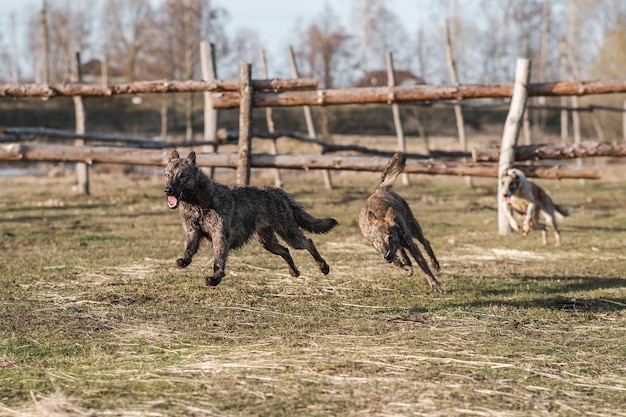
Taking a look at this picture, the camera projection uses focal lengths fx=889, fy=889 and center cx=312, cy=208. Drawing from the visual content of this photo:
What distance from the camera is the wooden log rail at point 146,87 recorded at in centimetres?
1378

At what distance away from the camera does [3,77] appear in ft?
265

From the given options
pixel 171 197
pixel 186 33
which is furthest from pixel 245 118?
pixel 186 33

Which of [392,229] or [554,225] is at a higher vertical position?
[392,229]

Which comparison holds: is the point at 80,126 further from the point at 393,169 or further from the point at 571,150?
the point at 393,169

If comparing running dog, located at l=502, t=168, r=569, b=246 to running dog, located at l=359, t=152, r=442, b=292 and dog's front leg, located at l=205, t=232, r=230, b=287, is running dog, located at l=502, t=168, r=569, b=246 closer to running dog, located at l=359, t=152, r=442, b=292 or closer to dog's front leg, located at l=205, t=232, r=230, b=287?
running dog, located at l=359, t=152, r=442, b=292

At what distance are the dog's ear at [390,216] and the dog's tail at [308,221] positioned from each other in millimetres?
648

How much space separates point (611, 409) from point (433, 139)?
120 ft

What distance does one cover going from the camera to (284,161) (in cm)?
Answer: 1383

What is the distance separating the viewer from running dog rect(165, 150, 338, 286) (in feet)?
25.8

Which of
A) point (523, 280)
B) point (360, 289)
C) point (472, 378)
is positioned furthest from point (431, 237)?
point (472, 378)

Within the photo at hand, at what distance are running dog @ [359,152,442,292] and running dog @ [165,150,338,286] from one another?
61 cm

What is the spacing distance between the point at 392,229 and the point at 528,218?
17.0ft

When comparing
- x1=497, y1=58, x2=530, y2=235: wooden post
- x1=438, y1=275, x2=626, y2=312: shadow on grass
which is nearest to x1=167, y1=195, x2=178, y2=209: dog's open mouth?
x1=438, y1=275, x2=626, y2=312: shadow on grass

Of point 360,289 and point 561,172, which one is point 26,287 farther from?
point 561,172
